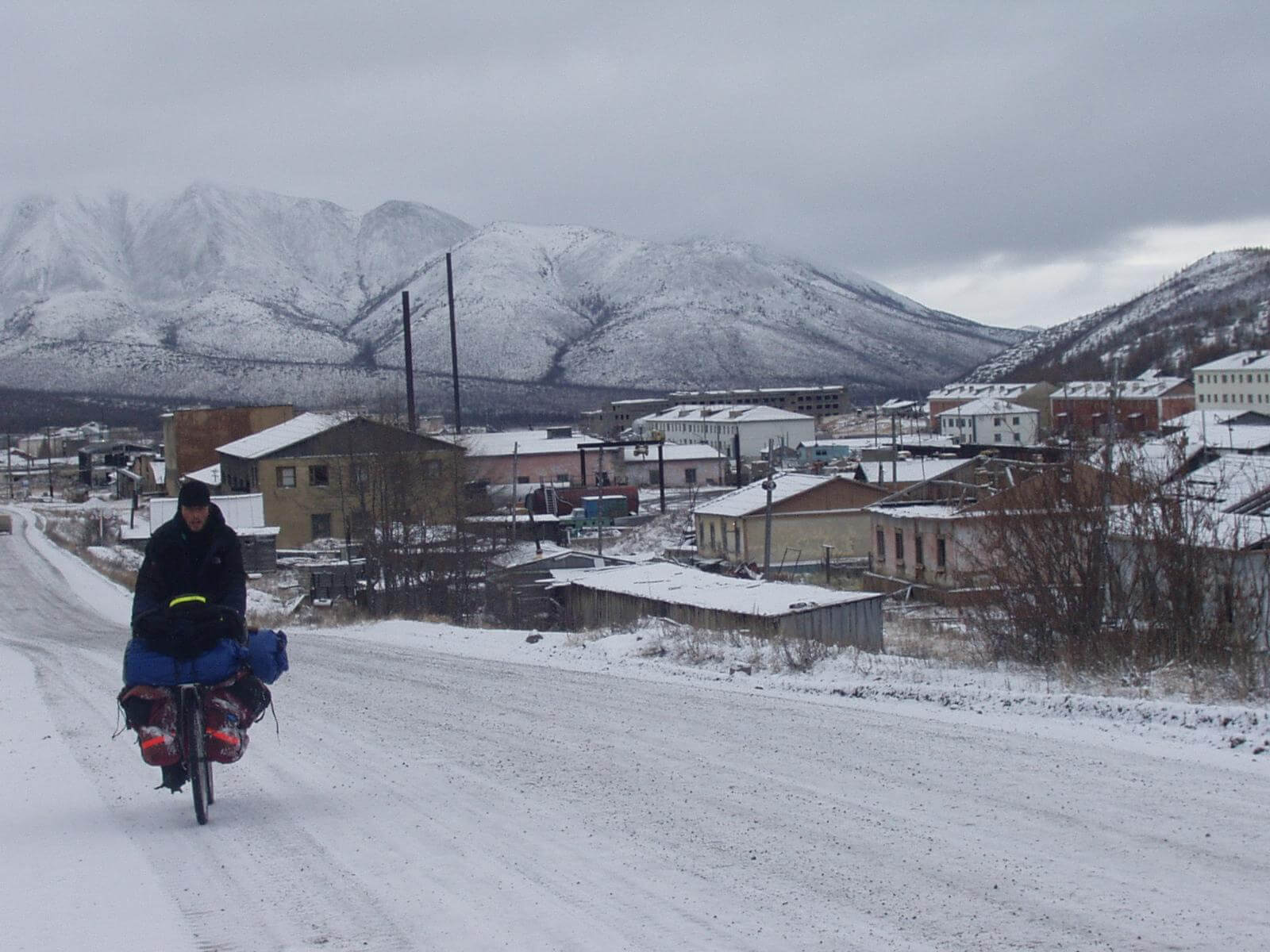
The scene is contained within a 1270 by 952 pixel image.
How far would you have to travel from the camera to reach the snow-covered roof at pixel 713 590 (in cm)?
2091

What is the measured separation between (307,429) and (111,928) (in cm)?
6106

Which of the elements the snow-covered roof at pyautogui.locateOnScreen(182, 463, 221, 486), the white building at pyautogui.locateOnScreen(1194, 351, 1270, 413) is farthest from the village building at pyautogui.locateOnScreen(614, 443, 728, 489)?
the white building at pyautogui.locateOnScreen(1194, 351, 1270, 413)

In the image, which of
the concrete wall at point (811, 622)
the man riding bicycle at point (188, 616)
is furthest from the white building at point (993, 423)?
the man riding bicycle at point (188, 616)

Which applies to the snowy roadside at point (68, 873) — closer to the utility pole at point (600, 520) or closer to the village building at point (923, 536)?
the village building at point (923, 536)

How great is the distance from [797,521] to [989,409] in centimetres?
7709

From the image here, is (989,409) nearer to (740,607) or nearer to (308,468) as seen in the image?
(308,468)

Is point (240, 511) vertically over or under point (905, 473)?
under

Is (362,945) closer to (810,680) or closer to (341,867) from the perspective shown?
(341,867)

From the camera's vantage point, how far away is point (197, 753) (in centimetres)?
740

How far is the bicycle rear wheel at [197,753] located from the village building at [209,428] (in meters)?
77.4

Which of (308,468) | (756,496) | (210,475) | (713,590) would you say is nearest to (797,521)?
(756,496)

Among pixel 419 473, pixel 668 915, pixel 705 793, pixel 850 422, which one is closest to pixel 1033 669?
pixel 705 793

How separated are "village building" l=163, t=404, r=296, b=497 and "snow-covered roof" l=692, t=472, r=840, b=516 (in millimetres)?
37073

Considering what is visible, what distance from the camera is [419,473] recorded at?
4597cm
